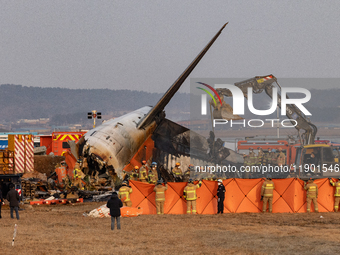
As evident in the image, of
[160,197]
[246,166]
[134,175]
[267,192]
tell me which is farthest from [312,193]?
[134,175]

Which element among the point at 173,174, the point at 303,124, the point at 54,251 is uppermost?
the point at 303,124

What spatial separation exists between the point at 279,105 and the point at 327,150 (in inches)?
204

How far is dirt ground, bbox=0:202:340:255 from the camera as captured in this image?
45.8 feet

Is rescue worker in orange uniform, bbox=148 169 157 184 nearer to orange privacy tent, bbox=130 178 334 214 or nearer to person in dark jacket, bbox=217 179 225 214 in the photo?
orange privacy tent, bbox=130 178 334 214

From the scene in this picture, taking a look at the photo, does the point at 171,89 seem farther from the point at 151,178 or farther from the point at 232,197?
the point at 232,197

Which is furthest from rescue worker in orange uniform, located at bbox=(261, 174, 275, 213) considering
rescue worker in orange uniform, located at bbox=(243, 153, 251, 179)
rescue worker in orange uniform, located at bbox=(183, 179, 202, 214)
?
rescue worker in orange uniform, located at bbox=(243, 153, 251, 179)

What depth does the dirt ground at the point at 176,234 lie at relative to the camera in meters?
14.0

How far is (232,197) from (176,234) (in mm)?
6690

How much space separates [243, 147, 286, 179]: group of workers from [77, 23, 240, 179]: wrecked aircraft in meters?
1.75

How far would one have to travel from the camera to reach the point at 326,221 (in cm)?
2003

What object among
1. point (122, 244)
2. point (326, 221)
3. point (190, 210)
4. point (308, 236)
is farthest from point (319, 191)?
point (122, 244)

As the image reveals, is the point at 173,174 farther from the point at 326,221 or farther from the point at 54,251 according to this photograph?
the point at 54,251

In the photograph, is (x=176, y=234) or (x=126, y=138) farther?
(x=126, y=138)

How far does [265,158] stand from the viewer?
110 feet
